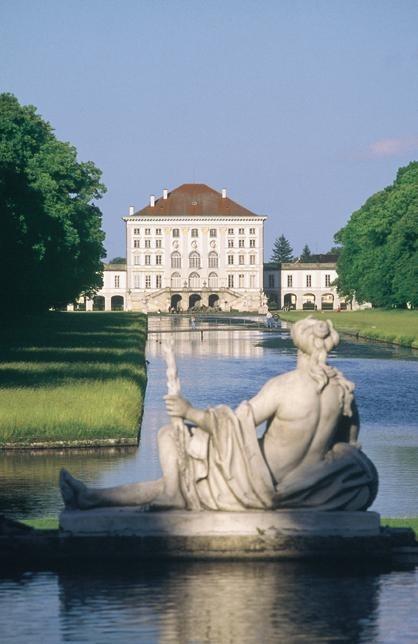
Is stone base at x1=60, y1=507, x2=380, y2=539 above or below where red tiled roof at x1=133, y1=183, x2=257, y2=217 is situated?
below

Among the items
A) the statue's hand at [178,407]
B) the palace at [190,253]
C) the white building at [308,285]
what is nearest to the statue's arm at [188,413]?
the statue's hand at [178,407]

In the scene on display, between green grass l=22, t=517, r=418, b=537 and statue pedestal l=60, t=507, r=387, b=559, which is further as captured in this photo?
green grass l=22, t=517, r=418, b=537

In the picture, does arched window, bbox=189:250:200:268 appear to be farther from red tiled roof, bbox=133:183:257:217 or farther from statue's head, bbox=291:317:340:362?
statue's head, bbox=291:317:340:362

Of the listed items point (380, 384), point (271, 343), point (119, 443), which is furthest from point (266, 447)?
point (271, 343)

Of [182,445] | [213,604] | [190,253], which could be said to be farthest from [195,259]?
[213,604]

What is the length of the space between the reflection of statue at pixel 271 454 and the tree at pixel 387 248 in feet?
268

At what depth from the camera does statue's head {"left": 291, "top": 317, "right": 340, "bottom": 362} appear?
1204 cm

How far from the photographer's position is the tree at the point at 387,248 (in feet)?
315

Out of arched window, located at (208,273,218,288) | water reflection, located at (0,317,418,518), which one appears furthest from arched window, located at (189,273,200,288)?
water reflection, located at (0,317,418,518)

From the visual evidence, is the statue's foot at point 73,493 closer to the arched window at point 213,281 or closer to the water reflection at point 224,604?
the water reflection at point 224,604

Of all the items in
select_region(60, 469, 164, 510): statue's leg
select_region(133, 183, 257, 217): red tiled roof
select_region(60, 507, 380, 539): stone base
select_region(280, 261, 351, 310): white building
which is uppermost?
select_region(133, 183, 257, 217): red tiled roof

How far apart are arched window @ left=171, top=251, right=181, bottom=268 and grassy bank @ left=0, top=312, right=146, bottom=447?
123 m

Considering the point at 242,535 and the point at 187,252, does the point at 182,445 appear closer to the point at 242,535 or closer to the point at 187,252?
the point at 242,535

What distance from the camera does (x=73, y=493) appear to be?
39.5 ft
